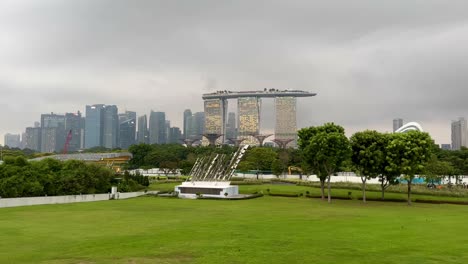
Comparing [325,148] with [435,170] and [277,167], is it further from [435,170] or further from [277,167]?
[277,167]

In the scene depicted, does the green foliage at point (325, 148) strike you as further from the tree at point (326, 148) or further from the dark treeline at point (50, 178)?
the dark treeline at point (50, 178)

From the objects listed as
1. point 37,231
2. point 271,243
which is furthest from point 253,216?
point 37,231

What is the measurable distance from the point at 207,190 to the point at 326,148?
20470 mm

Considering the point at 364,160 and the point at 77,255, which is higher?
the point at 364,160

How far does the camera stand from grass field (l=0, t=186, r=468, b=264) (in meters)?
19.6

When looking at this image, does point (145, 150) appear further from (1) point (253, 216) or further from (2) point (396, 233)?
(2) point (396, 233)

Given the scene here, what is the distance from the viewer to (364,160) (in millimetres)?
55969

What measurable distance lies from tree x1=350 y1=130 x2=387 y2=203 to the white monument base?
1865cm

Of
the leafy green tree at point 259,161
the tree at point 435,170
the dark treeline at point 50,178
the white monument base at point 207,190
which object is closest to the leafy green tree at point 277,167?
the leafy green tree at point 259,161

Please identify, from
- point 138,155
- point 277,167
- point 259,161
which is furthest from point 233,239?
point 138,155

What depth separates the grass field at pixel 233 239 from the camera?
1959cm

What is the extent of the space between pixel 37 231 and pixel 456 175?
76.9 m

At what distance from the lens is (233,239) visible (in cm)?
2430

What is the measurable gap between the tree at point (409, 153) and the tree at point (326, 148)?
552 centimetres
